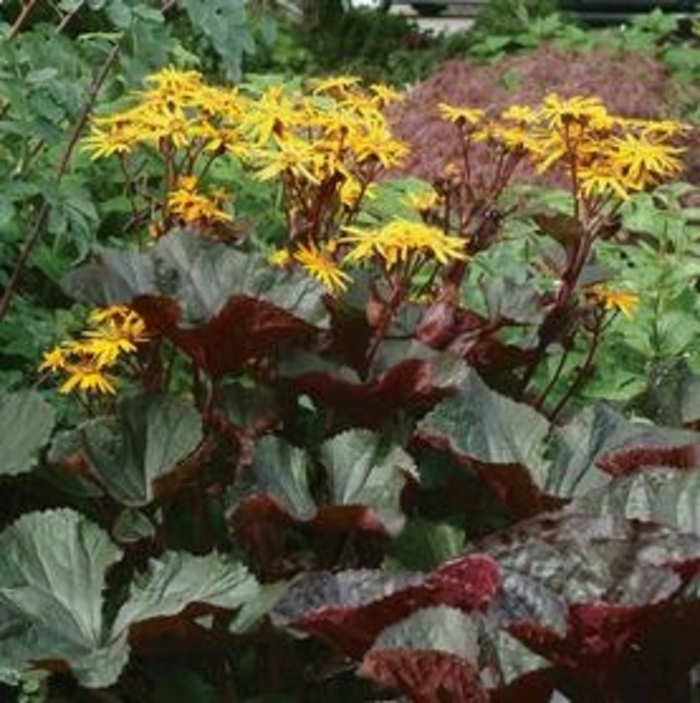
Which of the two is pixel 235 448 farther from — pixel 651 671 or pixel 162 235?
pixel 651 671

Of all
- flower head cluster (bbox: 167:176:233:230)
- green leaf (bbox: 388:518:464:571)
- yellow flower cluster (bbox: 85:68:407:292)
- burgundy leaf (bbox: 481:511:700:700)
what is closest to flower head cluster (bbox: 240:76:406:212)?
yellow flower cluster (bbox: 85:68:407:292)

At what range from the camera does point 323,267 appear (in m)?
2.88

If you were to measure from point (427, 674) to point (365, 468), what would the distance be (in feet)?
2.22

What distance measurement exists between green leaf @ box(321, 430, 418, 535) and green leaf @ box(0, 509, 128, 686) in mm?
321

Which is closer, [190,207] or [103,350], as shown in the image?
[103,350]

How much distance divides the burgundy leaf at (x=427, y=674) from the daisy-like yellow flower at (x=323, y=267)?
0.96 metres

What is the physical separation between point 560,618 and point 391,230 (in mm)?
823

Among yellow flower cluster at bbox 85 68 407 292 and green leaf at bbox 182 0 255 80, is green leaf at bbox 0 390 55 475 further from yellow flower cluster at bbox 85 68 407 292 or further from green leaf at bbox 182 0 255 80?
green leaf at bbox 182 0 255 80

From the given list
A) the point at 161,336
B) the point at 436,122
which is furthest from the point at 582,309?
the point at 436,122

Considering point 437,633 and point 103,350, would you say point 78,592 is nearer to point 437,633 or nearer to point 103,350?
point 103,350

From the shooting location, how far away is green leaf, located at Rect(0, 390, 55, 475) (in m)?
2.70

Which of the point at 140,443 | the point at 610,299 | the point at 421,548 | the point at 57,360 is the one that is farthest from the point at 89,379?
the point at 610,299

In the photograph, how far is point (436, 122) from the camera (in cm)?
638

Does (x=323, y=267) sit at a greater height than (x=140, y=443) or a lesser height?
greater
